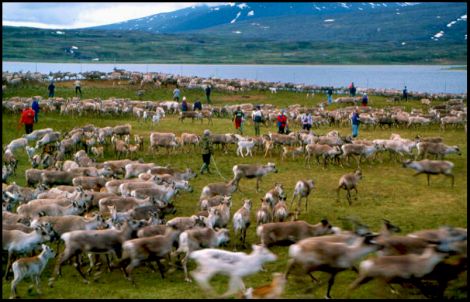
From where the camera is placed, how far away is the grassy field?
10.2m

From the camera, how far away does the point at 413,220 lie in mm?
15406

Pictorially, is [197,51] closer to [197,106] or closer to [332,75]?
[332,75]

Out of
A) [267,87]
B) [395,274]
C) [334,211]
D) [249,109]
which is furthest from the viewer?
[267,87]

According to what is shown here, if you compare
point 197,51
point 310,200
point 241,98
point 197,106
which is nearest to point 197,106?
point 197,106

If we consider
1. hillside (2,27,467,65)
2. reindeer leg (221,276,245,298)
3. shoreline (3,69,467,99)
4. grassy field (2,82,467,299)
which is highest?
hillside (2,27,467,65)

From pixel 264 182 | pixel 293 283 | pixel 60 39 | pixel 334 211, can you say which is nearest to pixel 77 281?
pixel 293 283

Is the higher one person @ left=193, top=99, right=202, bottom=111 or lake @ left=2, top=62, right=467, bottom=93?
lake @ left=2, top=62, right=467, bottom=93

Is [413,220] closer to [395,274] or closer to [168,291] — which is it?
A: [395,274]

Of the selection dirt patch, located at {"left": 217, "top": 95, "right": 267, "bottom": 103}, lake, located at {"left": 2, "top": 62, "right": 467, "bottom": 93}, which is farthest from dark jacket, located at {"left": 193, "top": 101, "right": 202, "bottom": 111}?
lake, located at {"left": 2, "top": 62, "right": 467, "bottom": 93}

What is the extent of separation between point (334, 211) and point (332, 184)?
12.5 feet

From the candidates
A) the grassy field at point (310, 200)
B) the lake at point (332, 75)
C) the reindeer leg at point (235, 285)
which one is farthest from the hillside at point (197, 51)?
the reindeer leg at point (235, 285)

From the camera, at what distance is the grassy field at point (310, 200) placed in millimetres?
10180

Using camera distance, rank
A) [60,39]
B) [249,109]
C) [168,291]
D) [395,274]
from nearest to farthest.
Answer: [395,274]
[168,291]
[249,109]
[60,39]

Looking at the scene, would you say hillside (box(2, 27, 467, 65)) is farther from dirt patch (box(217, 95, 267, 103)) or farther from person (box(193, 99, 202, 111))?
person (box(193, 99, 202, 111))
